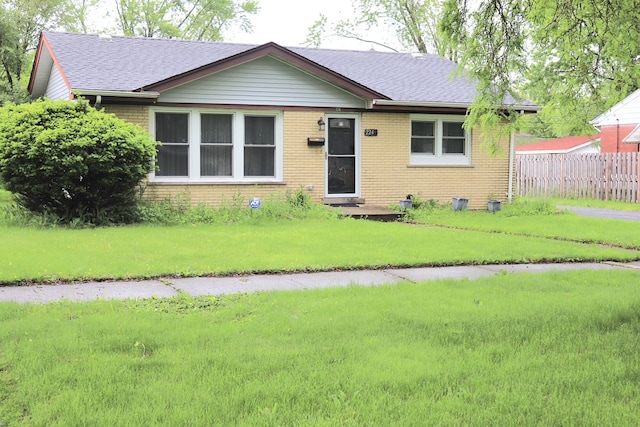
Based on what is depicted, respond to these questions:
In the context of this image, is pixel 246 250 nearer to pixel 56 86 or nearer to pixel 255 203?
pixel 255 203

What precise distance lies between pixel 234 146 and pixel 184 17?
30.6 m

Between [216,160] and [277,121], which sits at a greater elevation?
[277,121]

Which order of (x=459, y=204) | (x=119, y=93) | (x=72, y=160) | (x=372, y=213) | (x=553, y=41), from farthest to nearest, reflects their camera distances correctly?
(x=459, y=204)
(x=372, y=213)
(x=119, y=93)
(x=72, y=160)
(x=553, y=41)

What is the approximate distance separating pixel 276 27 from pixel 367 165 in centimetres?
3122

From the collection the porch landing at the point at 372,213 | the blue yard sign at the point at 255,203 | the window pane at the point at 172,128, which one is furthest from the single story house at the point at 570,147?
the window pane at the point at 172,128

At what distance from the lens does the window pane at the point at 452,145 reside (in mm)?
17344

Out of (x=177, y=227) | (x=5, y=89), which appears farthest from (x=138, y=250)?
(x=5, y=89)

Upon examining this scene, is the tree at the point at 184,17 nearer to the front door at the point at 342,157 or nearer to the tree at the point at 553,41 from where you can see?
the front door at the point at 342,157

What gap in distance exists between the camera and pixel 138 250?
29.8ft

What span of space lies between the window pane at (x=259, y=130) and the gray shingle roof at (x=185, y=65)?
1.73 meters

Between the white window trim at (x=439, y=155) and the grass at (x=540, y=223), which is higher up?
the white window trim at (x=439, y=155)

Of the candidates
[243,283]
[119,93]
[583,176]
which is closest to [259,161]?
[119,93]

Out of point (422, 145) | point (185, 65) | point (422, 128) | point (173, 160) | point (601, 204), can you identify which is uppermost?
point (185, 65)

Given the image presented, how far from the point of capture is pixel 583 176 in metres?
25.1
